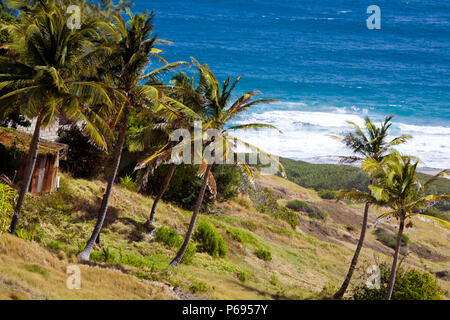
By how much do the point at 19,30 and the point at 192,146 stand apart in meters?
7.94

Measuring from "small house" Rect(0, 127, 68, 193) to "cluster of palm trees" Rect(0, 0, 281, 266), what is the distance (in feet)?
15.0

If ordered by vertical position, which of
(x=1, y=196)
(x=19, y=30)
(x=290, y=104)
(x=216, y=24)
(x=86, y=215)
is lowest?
(x=86, y=215)

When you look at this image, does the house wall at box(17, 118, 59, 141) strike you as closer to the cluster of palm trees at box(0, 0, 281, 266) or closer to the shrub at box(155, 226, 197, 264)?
the cluster of palm trees at box(0, 0, 281, 266)

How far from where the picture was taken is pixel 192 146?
17.9 m

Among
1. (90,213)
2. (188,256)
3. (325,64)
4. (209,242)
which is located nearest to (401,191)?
(188,256)

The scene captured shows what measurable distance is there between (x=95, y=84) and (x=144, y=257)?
8.93 metres

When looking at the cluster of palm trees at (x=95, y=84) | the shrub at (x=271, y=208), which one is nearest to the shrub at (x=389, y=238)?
the shrub at (x=271, y=208)

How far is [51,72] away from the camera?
1381 centimetres

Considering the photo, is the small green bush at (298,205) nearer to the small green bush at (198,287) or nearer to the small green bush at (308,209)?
the small green bush at (308,209)

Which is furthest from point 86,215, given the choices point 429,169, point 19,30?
point 429,169

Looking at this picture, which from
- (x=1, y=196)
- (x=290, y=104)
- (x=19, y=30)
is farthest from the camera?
(x=290, y=104)

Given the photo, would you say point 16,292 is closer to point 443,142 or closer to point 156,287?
point 156,287

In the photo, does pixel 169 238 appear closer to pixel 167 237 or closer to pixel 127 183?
pixel 167 237

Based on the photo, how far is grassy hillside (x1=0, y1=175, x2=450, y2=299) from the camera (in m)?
12.9
